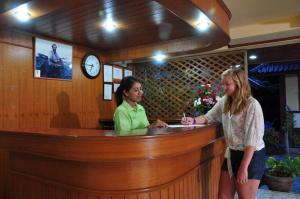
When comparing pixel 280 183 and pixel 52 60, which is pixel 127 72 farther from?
pixel 280 183

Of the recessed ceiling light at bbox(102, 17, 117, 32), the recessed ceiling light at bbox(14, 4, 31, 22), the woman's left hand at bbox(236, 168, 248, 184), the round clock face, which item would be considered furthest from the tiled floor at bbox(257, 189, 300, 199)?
the recessed ceiling light at bbox(14, 4, 31, 22)

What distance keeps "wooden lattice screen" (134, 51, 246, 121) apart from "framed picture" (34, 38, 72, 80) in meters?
1.91

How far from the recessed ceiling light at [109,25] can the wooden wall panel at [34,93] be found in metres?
1.01

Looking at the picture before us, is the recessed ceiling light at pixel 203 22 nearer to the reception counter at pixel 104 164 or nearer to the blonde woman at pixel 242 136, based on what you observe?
the blonde woman at pixel 242 136

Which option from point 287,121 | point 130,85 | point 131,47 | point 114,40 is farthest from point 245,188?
point 287,121

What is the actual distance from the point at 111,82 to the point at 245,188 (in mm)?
3356

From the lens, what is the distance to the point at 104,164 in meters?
1.51

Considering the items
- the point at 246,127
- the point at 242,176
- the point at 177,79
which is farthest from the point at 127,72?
the point at 242,176

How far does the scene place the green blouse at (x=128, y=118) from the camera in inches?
81.3

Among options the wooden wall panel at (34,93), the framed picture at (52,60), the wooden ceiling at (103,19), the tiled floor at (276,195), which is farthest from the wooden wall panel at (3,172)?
the tiled floor at (276,195)

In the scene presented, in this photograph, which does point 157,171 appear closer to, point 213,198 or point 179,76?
point 213,198

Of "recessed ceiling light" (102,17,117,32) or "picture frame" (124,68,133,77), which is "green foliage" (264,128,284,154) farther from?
"recessed ceiling light" (102,17,117,32)

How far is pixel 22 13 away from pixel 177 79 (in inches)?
129

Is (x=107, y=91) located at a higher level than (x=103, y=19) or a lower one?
lower
